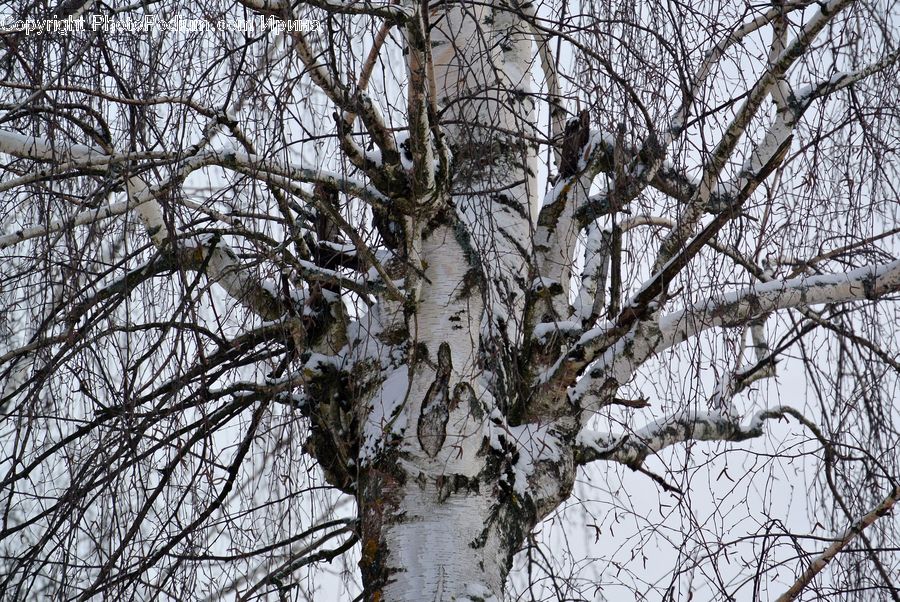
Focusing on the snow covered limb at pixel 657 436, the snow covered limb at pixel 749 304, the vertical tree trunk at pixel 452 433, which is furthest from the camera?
the snow covered limb at pixel 657 436

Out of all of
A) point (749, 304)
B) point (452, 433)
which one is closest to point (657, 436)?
point (749, 304)

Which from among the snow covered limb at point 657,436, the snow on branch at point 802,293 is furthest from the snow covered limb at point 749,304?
the snow covered limb at point 657,436

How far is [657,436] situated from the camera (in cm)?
293

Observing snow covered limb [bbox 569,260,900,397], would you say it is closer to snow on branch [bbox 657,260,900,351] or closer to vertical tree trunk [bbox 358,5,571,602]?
snow on branch [bbox 657,260,900,351]

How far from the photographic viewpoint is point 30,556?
81.7 inches

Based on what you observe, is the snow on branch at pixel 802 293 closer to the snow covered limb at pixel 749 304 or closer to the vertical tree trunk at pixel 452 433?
the snow covered limb at pixel 749 304

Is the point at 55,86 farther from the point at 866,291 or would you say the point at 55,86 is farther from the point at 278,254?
the point at 866,291

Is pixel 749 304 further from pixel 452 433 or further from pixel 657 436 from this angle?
pixel 452 433

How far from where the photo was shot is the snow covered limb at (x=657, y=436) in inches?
108

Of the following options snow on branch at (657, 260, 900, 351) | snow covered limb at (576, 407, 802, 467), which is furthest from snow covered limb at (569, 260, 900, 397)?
snow covered limb at (576, 407, 802, 467)

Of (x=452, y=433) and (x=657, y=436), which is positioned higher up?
(x=657, y=436)

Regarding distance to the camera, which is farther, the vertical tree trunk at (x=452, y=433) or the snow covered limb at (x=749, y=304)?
the snow covered limb at (x=749, y=304)

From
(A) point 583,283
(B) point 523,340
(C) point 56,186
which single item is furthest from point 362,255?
(A) point 583,283

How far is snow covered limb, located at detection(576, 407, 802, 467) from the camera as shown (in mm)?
2734
